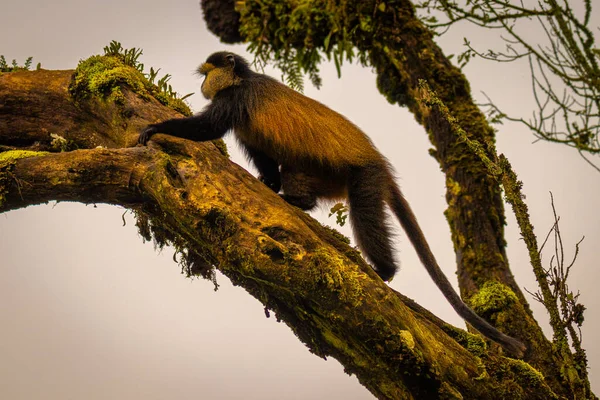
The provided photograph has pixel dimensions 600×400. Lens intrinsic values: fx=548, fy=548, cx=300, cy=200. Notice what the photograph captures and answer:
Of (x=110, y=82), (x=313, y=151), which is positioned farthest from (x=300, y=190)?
(x=110, y=82)

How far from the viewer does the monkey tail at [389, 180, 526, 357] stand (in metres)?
4.38

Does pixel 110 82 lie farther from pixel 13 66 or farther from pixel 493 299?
pixel 493 299

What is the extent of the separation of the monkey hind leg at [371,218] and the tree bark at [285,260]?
539 mm

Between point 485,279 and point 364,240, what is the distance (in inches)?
61.3

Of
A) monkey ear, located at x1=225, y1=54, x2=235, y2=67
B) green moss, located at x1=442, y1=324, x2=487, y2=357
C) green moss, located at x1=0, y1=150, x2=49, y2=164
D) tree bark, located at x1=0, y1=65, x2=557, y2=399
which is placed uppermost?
monkey ear, located at x1=225, y1=54, x2=235, y2=67

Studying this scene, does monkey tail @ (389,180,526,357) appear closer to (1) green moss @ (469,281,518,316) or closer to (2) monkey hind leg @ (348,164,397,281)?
(2) monkey hind leg @ (348,164,397,281)

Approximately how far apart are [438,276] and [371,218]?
2.75 ft

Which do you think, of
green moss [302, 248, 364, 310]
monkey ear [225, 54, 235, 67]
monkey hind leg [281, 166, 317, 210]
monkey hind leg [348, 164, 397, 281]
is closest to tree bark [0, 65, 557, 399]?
green moss [302, 248, 364, 310]

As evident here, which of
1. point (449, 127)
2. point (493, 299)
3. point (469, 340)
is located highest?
point (449, 127)

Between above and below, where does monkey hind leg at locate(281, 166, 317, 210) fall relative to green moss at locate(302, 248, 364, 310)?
above

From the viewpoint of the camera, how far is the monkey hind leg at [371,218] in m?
4.64

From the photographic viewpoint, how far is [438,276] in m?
4.86

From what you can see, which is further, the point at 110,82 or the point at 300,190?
the point at 300,190

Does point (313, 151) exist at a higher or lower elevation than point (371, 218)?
higher
